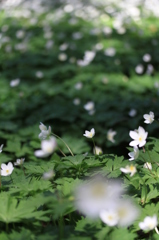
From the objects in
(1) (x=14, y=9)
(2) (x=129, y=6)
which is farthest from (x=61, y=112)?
(1) (x=14, y=9)

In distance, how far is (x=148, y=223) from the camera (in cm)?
145

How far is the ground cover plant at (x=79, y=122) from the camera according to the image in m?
1.45

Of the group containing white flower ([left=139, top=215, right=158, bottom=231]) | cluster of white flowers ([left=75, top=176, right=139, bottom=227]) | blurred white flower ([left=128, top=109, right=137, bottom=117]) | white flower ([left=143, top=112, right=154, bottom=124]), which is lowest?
white flower ([left=139, top=215, right=158, bottom=231])

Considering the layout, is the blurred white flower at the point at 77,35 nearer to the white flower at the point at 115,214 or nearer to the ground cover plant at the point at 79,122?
the ground cover plant at the point at 79,122

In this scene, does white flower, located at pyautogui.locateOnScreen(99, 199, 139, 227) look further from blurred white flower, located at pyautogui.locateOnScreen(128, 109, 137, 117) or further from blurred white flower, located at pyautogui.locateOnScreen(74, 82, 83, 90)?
blurred white flower, located at pyautogui.locateOnScreen(74, 82, 83, 90)

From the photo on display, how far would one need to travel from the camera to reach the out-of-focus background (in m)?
3.88

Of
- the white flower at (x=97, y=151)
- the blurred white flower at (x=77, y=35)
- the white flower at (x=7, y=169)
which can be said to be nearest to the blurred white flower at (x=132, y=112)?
the white flower at (x=97, y=151)

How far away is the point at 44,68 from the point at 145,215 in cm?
467

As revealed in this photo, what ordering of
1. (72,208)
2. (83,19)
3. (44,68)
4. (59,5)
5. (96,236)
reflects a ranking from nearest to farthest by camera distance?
(96,236)
(72,208)
(44,68)
(83,19)
(59,5)

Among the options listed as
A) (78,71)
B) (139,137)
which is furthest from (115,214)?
(78,71)

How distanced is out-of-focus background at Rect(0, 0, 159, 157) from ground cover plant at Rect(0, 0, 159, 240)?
0.06ft

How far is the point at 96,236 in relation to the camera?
54.9 inches

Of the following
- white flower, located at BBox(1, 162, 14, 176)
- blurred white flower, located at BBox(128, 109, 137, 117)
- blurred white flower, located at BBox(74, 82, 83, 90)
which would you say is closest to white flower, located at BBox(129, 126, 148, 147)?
white flower, located at BBox(1, 162, 14, 176)

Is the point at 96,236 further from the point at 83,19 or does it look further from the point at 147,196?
the point at 83,19
